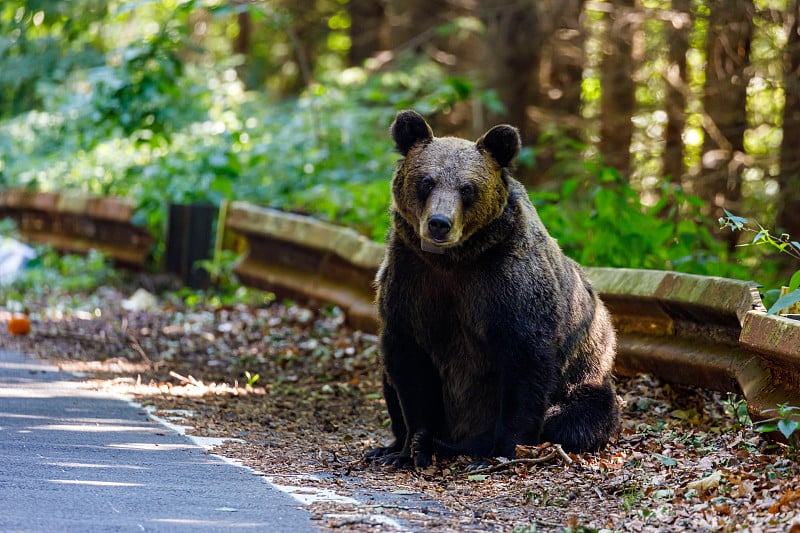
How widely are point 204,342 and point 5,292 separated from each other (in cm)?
374

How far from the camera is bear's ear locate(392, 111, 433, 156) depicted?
597 cm

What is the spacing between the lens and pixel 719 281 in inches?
246

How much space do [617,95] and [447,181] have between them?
12158mm

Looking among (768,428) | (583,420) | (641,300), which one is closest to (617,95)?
(641,300)

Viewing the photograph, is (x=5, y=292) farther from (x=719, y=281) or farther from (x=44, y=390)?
(x=719, y=281)

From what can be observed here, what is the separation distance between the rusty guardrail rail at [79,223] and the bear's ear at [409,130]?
7263 millimetres

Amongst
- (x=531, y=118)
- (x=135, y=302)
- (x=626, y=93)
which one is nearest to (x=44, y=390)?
(x=135, y=302)

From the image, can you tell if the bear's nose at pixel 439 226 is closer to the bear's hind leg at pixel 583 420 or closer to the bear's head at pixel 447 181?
the bear's head at pixel 447 181

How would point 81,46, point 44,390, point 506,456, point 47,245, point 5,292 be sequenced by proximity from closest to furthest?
point 506,456 → point 44,390 → point 5,292 → point 47,245 → point 81,46

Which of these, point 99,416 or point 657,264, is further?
point 657,264

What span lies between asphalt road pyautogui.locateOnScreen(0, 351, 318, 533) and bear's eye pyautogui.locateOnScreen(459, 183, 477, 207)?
1.74 m

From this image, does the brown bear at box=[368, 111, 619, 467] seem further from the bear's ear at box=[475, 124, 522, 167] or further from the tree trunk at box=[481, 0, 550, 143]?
the tree trunk at box=[481, 0, 550, 143]

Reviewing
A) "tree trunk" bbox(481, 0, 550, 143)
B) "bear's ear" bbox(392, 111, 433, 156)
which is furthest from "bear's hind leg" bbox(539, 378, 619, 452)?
"tree trunk" bbox(481, 0, 550, 143)

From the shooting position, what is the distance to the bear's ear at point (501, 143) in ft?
19.5
